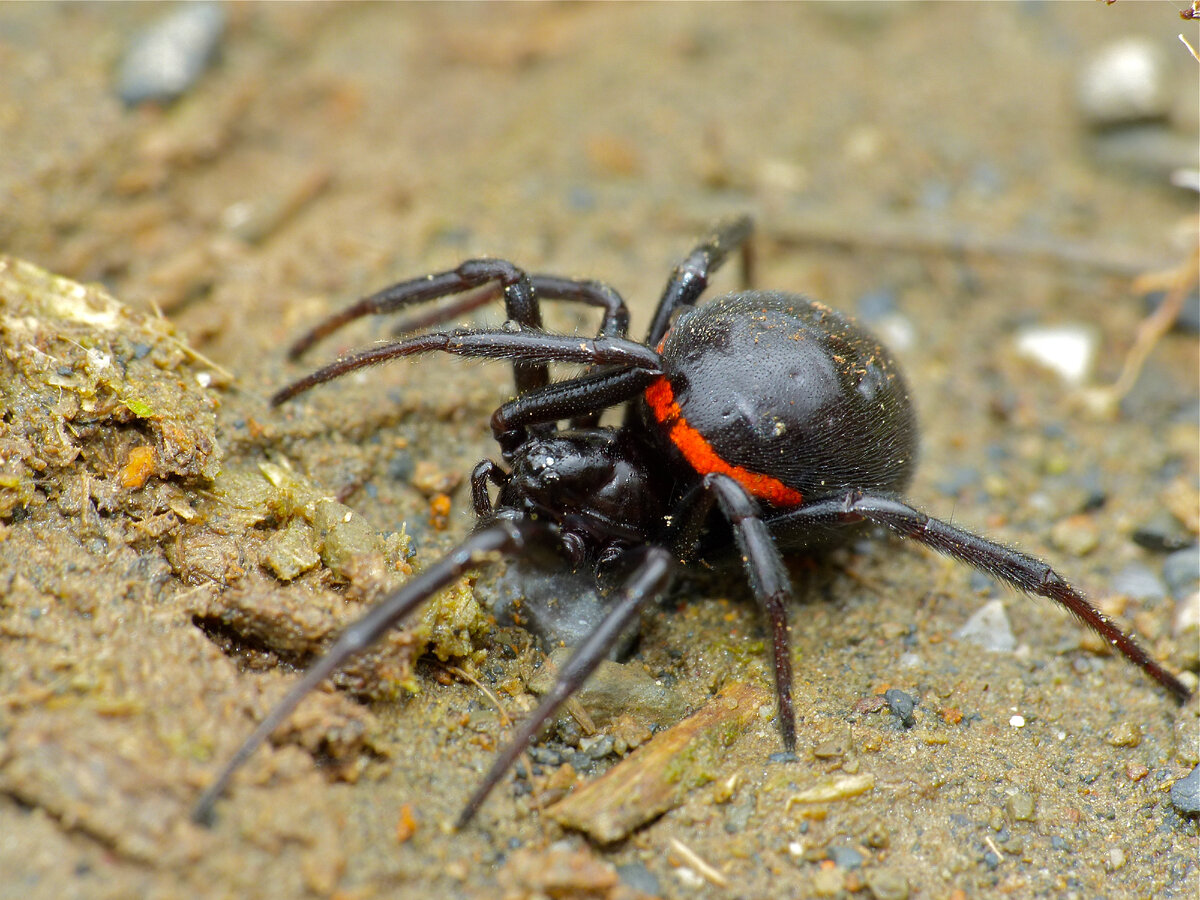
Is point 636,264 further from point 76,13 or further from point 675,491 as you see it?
point 76,13

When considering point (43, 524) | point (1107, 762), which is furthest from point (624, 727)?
point (43, 524)

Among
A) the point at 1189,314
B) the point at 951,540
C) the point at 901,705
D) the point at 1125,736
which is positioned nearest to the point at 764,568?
the point at 951,540

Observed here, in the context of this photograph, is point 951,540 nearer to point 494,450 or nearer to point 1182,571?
point 1182,571

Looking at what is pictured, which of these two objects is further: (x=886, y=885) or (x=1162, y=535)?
(x=1162, y=535)

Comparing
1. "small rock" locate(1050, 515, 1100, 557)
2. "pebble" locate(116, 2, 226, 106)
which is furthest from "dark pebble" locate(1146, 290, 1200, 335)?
"pebble" locate(116, 2, 226, 106)

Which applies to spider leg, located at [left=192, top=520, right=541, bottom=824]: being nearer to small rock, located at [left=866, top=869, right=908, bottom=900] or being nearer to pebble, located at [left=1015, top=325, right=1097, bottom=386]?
small rock, located at [left=866, top=869, right=908, bottom=900]
